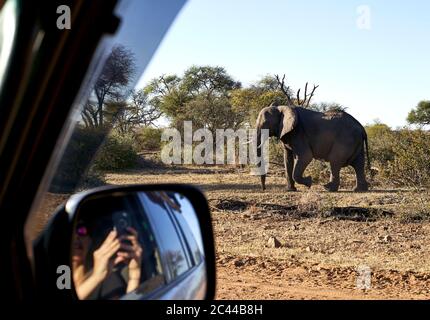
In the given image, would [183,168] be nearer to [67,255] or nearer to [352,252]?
[352,252]

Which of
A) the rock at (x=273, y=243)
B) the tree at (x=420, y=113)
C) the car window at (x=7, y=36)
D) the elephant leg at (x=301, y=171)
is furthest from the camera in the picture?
the tree at (x=420, y=113)

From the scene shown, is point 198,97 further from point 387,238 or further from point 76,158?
point 76,158

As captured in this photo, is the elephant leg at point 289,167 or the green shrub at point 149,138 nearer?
the elephant leg at point 289,167

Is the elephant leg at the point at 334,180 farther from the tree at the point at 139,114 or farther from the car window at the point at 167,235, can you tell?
the car window at the point at 167,235

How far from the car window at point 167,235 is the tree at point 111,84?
11.8 inches

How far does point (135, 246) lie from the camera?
1.34 m

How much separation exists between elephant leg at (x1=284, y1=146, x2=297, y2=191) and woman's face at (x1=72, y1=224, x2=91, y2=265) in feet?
33.0

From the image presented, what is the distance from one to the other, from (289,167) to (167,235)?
34.1 feet

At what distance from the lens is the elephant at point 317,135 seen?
1210cm

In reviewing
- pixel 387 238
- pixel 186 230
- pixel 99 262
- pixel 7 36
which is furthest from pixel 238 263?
pixel 7 36

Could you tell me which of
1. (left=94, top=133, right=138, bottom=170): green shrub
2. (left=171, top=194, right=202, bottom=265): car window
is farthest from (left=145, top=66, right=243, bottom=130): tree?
(left=171, top=194, right=202, bottom=265): car window

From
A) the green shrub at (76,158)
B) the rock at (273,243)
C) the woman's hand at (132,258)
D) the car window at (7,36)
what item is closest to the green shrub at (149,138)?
the rock at (273,243)

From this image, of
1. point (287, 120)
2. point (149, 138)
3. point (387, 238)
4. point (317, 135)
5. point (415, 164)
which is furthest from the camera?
point (149, 138)

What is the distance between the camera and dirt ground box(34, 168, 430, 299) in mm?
4402
